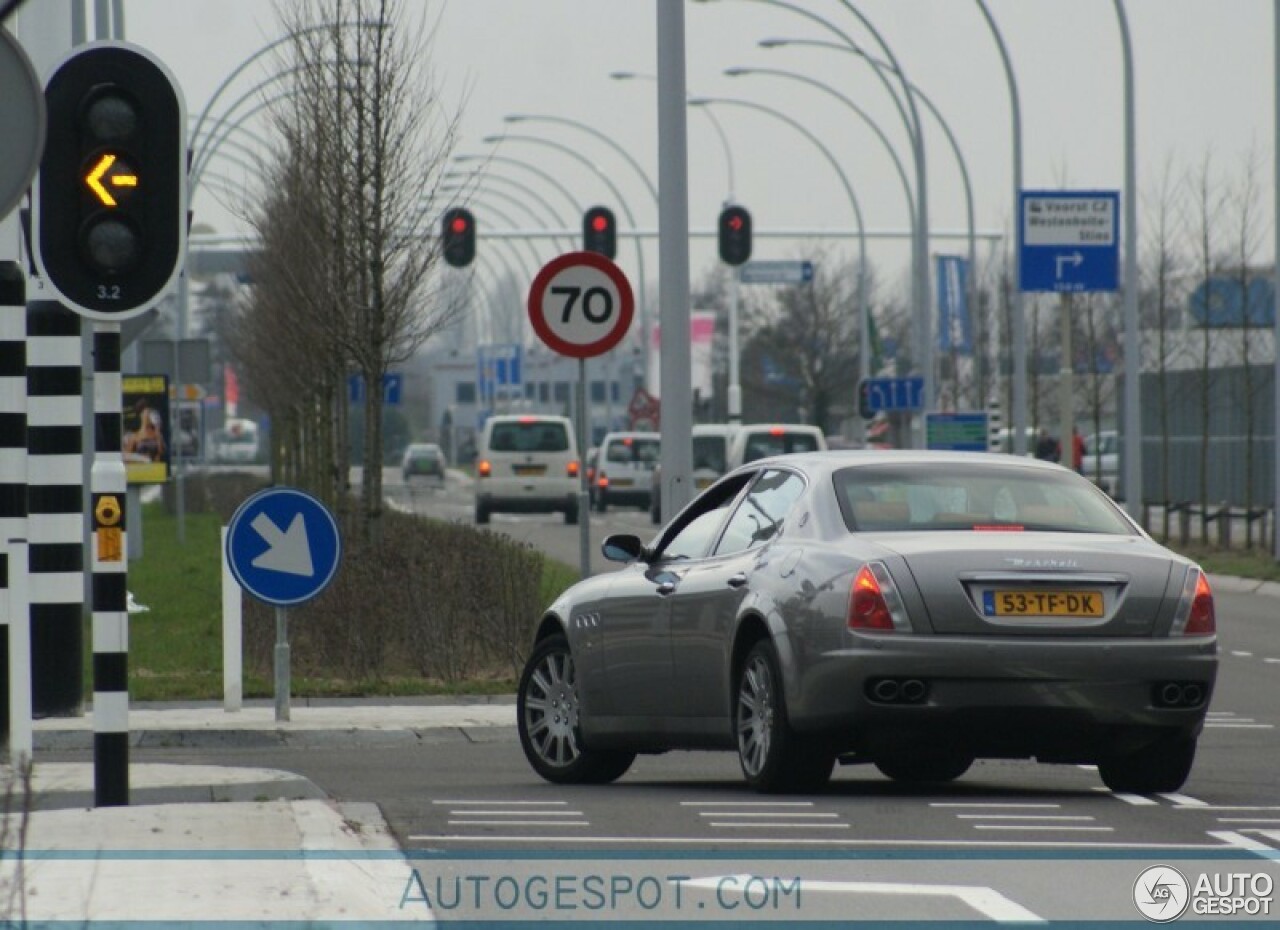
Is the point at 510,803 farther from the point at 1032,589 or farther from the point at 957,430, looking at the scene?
the point at 957,430

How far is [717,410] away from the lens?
332 feet

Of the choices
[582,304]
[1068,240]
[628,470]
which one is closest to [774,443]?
[1068,240]

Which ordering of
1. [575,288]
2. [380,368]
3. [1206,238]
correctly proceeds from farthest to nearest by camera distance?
[1206,238], [380,368], [575,288]

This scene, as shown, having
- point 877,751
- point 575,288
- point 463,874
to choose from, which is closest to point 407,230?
point 575,288

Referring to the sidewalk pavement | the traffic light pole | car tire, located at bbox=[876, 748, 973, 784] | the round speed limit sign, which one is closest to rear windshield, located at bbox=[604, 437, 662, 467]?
the round speed limit sign

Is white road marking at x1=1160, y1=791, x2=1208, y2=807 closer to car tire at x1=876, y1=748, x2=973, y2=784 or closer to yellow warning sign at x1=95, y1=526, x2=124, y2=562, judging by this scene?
car tire at x1=876, y1=748, x2=973, y2=784

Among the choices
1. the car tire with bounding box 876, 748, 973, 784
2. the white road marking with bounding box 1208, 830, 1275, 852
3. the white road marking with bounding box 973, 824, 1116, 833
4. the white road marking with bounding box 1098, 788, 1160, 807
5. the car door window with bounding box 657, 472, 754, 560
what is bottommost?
the car tire with bounding box 876, 748, 973, 784

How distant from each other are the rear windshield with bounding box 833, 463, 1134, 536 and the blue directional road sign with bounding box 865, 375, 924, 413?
33.1m

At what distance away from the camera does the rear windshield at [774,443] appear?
44.7m

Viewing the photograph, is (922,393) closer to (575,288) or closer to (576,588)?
(575,288)

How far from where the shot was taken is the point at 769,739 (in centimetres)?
1102

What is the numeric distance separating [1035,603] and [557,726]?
2.79 meters

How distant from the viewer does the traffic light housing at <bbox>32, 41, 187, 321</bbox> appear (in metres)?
9.89

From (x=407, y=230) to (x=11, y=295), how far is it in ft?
43.1
